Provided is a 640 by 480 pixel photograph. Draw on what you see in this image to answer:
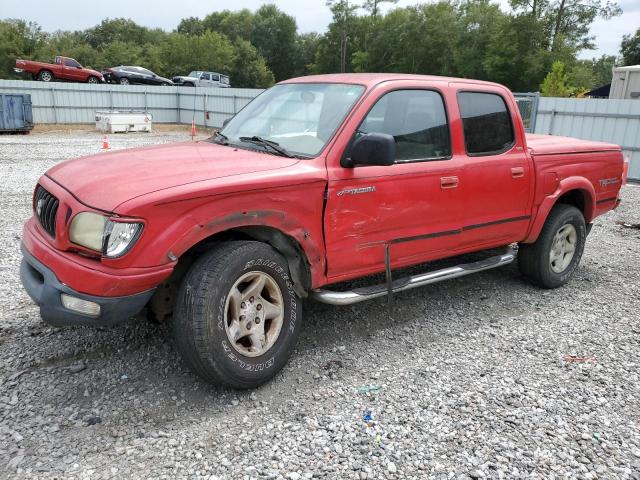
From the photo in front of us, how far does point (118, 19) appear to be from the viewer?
100438 mm

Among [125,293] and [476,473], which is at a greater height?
[125,293]

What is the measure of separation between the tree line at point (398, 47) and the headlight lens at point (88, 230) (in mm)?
38079

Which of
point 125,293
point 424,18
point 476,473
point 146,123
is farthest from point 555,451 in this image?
point 424,18

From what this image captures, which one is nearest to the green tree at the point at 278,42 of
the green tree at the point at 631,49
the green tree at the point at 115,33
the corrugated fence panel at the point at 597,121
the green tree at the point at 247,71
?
the green tree at the point at 247,71

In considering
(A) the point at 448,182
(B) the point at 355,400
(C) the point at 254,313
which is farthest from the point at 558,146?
(C) the point at 254,313

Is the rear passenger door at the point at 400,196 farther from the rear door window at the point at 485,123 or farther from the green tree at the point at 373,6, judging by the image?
the green tree at the point at 373,6

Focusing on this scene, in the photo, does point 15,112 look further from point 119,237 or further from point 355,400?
point 355,400

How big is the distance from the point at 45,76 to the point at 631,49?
64450 millimetres

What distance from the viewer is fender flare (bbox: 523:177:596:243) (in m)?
5.00

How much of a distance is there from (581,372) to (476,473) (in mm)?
1525

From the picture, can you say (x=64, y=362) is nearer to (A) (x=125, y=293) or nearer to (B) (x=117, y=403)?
(B) (x=117, y=403)

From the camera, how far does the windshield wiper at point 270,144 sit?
3.65 metres

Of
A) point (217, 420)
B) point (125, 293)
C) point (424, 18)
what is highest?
point (424, 18)

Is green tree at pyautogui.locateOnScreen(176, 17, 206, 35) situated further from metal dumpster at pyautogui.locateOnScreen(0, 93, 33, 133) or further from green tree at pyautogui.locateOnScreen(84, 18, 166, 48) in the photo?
metal dumpster at pyautogui.locateOnScreen(0, 93, 33, 133)
